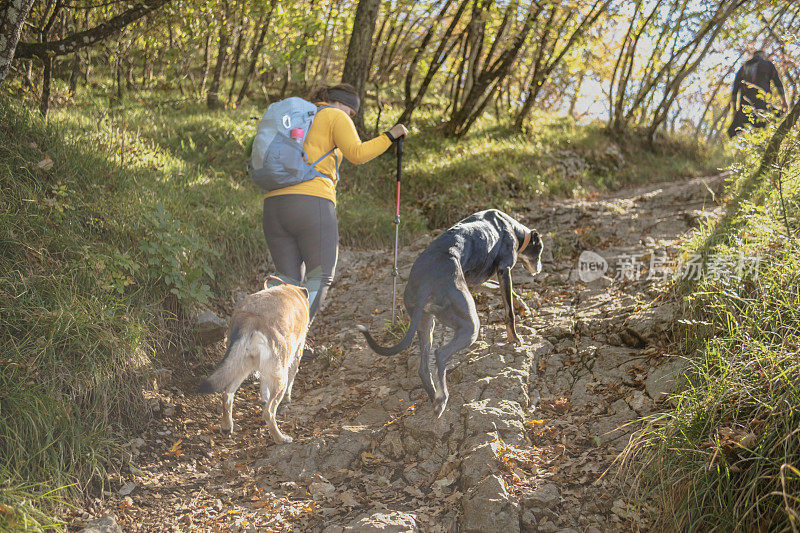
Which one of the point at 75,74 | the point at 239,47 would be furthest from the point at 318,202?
the point at 239,47

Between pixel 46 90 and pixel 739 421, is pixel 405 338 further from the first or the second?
pixel 46 90

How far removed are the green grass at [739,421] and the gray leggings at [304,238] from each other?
2.72 metres

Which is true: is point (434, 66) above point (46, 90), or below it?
above

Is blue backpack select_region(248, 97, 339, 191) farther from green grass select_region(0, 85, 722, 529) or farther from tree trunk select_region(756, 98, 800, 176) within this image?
tree trunk select_region(756, 98, 800, 176)

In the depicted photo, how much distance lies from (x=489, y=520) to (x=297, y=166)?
284 cm

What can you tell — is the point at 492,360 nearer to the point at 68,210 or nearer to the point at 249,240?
the point at 249,240

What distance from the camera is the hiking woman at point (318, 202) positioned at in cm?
448

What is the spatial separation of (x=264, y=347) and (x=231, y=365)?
0.86ft

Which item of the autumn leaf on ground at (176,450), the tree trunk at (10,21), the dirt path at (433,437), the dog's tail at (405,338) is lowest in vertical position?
the autumn leaf on ground at (176,450)

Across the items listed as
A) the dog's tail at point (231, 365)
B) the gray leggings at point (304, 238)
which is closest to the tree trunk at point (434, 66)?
the gray leggings at point (304, 238)

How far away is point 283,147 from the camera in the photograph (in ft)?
14.4

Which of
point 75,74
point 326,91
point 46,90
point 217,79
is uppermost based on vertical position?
point 217,79

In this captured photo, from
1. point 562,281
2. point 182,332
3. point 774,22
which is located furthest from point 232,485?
point 774,22

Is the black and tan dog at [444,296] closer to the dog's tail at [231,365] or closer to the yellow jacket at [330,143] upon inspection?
the dog's tail at [231,365]
